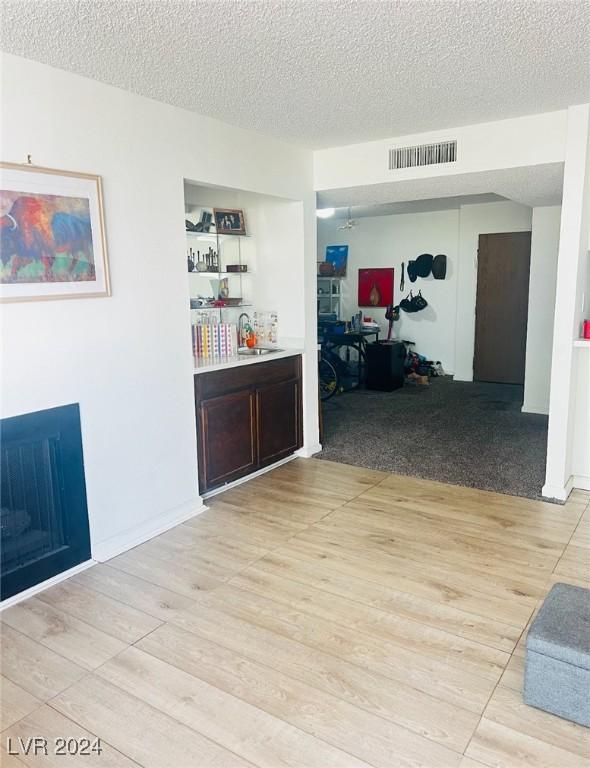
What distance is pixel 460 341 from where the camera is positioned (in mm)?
8211

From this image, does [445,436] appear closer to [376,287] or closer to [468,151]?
[468,151]

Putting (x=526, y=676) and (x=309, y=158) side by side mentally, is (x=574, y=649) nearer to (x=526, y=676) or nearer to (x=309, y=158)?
(x=526, y=676)

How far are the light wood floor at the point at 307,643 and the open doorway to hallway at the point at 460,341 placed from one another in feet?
3.42

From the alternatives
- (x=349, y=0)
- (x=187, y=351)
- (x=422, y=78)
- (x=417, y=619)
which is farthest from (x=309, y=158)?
(x=417, y=619)

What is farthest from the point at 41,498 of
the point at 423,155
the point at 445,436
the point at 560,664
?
the point at 445,436

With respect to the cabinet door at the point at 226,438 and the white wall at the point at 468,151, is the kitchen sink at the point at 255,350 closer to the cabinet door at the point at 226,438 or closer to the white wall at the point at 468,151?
the cabinet door at the point at 226,438

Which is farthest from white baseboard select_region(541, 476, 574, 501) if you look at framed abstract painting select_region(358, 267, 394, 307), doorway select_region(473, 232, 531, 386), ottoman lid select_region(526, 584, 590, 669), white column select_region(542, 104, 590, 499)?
framed abstract painting select_region(358, 267, 394, 307)

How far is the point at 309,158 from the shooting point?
15.0ft

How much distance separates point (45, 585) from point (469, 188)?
12.5 feet

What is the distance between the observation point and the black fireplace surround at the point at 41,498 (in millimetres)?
2705

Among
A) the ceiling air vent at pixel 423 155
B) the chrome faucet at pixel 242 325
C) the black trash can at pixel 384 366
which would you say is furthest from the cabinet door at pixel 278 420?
the black trash can at pixel 384 366

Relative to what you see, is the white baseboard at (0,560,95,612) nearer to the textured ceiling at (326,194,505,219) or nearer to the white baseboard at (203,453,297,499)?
the white baseboard at (203,453,297,499)

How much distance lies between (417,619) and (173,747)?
117 cm

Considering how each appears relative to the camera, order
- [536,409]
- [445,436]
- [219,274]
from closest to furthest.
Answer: [219,274] → [445,436] → [536,409]
